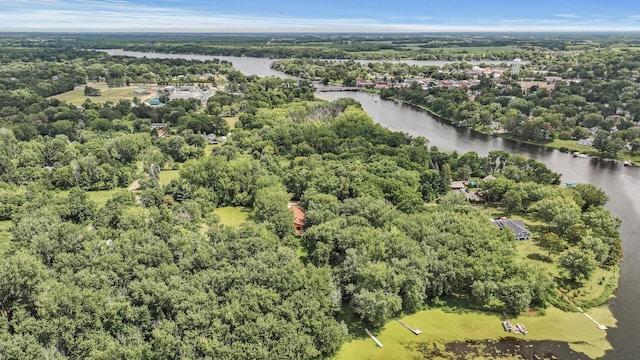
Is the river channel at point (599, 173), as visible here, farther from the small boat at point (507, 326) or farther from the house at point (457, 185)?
the house at point (457, 185)

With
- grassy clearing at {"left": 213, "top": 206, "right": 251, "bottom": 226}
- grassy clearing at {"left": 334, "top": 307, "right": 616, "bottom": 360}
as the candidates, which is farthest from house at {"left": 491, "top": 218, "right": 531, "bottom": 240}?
grassy clearing at {"left": 213, "top": 206, "right": 251, "bottom": 226}

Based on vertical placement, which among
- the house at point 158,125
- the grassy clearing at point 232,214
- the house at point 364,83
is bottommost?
the grassy clearing at point 232,214

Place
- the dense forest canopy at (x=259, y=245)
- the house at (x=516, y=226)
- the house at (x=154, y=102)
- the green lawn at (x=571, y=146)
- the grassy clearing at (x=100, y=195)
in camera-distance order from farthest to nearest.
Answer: the house at (x=154, y=102) → the green lawn at (x=571, y=146) → the grassy clearing at (x=100, y=195) → the house at (x=516, y=226) → the dense forest canopy at (x=259, y=245)

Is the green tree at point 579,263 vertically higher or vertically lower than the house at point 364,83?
lower

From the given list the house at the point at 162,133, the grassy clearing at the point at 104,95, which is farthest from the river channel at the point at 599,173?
the grassy clearing at the point at 104,95

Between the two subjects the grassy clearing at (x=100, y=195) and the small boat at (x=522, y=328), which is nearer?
the small boat at (x=522, y=328)

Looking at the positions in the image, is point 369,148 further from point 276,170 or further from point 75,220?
point 75,220

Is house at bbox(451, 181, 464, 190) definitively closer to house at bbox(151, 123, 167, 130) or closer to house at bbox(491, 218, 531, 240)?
house at bbox(491, 218, 531, 240)
